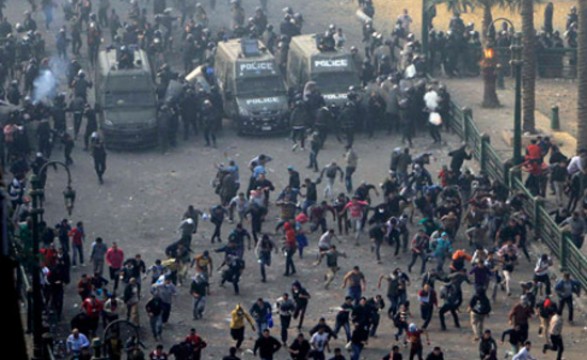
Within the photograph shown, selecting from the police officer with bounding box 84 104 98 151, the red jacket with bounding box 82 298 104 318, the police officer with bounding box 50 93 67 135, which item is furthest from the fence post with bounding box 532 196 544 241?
→ the police officer with bounding box 50 93 67 135

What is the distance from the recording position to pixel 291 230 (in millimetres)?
30969

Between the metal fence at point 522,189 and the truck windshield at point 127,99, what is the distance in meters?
8.88

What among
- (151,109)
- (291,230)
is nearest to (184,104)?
(151,109)

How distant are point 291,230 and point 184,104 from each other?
10922 mm

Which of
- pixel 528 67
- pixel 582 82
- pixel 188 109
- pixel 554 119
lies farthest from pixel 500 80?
pixel 188 109

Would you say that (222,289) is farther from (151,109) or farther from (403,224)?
(151,109)

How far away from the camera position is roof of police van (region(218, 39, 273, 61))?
139ft

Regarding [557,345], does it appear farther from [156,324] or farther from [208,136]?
[208,136]

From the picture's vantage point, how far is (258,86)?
41.5 m

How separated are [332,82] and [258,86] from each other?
2350mm

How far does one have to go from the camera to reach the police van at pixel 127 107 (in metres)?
39.9

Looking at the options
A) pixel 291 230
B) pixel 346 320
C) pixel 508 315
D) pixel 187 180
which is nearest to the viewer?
pixel 346 320

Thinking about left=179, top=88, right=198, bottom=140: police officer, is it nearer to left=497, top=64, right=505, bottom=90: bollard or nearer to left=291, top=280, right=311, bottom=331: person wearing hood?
left=497, top=64, right=505, bottom=90: bollard

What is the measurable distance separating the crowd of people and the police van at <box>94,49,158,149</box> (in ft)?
1.77
